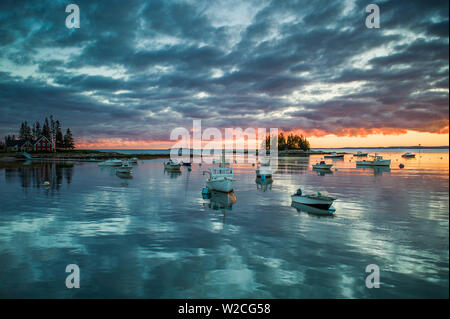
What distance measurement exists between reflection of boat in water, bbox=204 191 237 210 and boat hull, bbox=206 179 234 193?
2.38 ft

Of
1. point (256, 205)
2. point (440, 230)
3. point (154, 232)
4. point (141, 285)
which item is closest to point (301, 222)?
point (256, 205)

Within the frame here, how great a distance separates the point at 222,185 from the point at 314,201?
13.4 m

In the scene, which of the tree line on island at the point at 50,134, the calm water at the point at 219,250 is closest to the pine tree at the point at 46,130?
the tree line on island at the point at 50,134

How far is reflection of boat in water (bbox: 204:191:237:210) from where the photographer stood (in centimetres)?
3020

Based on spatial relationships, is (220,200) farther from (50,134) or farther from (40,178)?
(50,134)

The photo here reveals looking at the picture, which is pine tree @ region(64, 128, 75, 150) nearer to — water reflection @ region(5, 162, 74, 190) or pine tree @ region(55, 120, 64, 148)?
pine tree @ region(55, 120, 64, 148)

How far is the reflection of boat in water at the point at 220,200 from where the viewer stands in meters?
30.2

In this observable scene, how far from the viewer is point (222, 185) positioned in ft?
121

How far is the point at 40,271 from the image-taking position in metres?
13.1

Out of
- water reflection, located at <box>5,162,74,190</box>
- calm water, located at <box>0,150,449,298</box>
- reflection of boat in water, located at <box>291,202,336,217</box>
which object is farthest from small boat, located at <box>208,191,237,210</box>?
water reflection, located at <box>5,162,74,190</box>

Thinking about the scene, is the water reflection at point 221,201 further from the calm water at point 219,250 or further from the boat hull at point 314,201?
the boat hull at point 314,201

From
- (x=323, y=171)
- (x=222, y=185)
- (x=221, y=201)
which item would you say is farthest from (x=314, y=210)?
(x=323, y=171)
